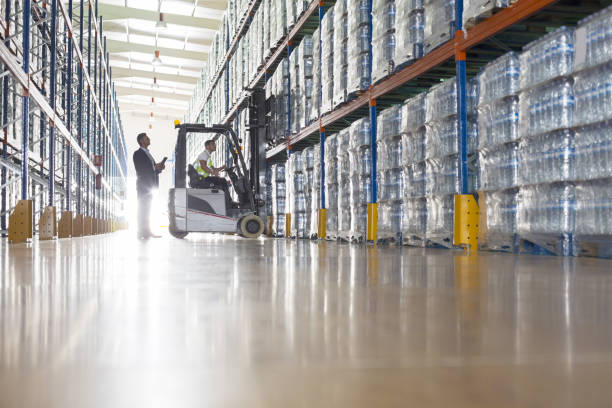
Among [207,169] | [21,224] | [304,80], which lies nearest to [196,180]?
[207,169]

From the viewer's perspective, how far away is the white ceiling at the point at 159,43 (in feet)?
70.1

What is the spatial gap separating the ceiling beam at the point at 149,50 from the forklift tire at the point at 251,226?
17.6 meters

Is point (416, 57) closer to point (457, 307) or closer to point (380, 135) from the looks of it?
point (380, 135)

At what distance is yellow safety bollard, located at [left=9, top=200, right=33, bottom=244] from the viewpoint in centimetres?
722

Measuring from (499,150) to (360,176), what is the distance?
2859 mm

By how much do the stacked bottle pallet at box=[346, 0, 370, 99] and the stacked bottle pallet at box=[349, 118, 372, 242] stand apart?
19.2 inches

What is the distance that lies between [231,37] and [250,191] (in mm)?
8218

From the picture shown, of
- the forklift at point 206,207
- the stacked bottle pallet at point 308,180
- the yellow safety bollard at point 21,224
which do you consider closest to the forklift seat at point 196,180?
the forklift at point 206,207

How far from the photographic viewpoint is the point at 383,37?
6770mm

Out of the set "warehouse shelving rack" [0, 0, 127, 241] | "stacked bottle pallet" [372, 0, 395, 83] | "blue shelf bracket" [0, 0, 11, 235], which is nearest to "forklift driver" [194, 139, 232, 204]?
"warehouse shelving rack" [0, 0, 127, 241]

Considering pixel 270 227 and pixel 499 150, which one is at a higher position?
pixel 499 150

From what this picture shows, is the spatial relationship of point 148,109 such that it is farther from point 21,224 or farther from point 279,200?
point 21,224

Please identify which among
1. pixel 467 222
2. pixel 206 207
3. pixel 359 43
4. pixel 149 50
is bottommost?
pixel 467 222

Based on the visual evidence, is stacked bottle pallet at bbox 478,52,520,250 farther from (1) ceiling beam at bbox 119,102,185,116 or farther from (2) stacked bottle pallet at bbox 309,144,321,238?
(1) ceiling beam at bbox 119,102,185,116
